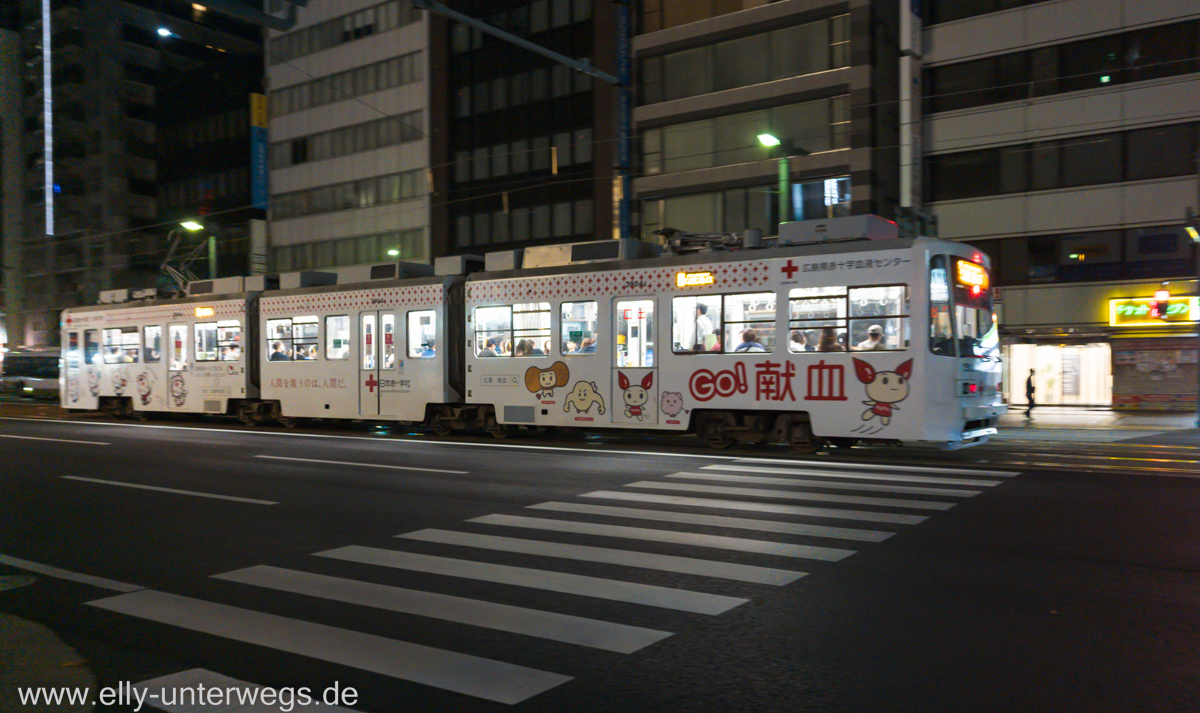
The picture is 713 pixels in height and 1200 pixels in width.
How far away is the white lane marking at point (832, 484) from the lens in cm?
1061

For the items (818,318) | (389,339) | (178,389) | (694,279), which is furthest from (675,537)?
(178,389)

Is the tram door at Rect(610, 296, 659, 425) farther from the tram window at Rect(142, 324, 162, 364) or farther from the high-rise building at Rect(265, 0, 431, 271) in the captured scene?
the high-rise building at Rect(265, 0, 431, 271)

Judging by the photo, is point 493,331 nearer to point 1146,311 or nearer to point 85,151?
point 1146,311

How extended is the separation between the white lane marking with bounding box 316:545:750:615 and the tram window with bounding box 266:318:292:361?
50.8 ft

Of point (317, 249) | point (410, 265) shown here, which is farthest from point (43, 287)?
point (410, 265)

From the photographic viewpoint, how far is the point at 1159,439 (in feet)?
62.5

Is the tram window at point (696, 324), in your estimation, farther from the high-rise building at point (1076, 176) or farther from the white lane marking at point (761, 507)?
the high-rise building at point (1076, 176)

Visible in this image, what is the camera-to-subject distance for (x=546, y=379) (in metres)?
17.8

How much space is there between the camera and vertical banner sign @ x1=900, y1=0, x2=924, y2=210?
32.2 metres

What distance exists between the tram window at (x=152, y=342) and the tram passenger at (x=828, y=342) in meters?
18.9

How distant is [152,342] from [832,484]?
20774mm

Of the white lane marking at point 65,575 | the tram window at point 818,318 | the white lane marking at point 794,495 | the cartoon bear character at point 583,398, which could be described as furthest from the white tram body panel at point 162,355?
the white lane marking at point 65,575

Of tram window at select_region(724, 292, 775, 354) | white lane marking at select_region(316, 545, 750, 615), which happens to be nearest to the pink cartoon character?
tram window at select_region(724, 292, 775, 354)

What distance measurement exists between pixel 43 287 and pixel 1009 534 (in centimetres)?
8587
